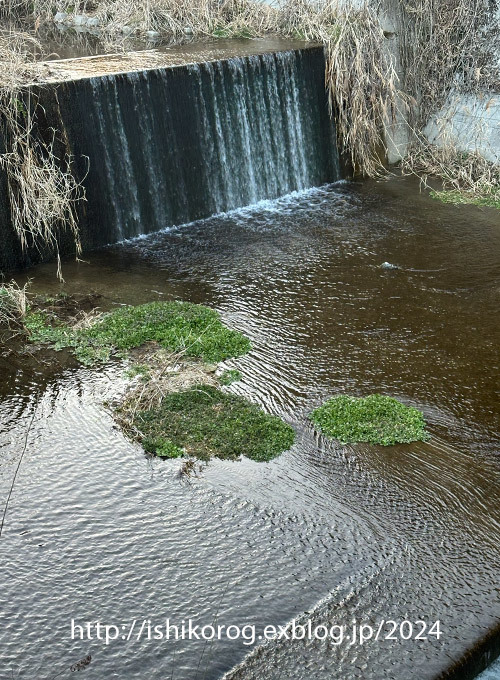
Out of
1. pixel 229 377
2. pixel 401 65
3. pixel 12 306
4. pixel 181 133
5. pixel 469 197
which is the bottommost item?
pixel 469 197

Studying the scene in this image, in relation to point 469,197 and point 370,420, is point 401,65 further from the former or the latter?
point 370,420

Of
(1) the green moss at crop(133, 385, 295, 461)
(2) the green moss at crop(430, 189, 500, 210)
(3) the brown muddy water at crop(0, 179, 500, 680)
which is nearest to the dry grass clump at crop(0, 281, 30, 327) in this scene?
(3) the brown muddy water at crop(0, 179, 500, 680)

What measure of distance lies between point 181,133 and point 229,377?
376 cm

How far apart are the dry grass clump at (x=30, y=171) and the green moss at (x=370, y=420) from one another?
3085 mm

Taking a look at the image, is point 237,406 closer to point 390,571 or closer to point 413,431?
point 413,431

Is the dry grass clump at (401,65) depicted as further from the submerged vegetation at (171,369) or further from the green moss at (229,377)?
the green moss at (229,377)

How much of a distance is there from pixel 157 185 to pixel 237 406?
3.80 m

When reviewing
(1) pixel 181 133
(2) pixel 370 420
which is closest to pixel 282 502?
(2) pixel 370 420

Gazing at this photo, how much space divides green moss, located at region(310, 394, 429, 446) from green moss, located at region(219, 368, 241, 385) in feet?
2.24

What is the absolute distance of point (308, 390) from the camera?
17.7 feet

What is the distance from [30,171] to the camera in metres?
7.16

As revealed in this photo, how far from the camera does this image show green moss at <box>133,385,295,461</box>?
15.7 feet

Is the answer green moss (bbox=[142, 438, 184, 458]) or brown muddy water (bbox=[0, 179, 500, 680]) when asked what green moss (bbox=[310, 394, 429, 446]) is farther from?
green moss (bbox=[142, 438, 184, 458])

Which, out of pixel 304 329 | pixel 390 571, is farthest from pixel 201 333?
pixel 390 571
